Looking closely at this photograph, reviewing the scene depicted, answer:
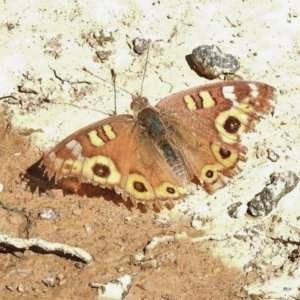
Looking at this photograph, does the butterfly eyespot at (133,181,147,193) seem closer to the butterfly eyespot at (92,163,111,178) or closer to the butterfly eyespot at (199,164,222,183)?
the butterfly eyespot at (92,163,111,178)

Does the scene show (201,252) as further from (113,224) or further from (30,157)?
(30,157)

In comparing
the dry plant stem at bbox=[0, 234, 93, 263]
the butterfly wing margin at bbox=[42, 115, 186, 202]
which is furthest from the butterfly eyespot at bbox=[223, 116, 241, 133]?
the dry plant stem at bbox=[0, 234, 93, 263]

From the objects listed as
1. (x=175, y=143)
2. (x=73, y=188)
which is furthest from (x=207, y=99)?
(x=73, y=188)

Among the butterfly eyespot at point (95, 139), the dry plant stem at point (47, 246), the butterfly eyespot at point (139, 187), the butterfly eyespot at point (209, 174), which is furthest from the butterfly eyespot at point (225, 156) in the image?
the dry plant stem at point (47, 246)

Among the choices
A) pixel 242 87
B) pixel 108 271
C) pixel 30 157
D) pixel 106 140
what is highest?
pixel 242 87

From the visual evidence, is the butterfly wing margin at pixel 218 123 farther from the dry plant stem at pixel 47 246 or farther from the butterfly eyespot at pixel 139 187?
the dry plant stem at pixel 47 246

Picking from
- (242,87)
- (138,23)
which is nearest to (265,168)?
(242,87)

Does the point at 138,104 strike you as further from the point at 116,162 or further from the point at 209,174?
the point at 209,174
